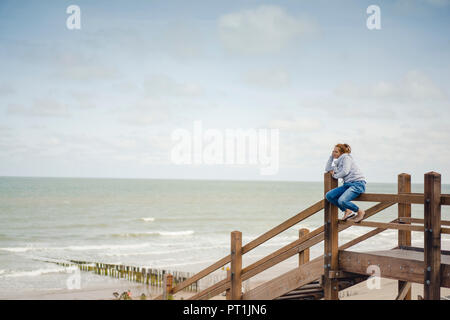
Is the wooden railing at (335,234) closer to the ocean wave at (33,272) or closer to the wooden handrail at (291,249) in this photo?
the wooden handrail at (291,249)

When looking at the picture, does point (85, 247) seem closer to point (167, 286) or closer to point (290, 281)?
point (167, 286)

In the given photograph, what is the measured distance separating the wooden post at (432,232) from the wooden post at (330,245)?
4.37 feet

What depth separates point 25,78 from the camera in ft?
342

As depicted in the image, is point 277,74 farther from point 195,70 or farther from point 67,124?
point 67,124

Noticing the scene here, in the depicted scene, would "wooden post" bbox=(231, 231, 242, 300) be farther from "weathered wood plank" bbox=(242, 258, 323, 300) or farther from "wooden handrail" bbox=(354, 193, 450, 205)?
"wooden handrail" bbox=(354, 193, 450, 205)

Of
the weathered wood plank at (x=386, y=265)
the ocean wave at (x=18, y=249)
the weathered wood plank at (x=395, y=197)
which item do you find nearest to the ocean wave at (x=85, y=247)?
the ocean wave at (x=18, y=249)

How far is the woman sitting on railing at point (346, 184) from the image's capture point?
22.5 ft

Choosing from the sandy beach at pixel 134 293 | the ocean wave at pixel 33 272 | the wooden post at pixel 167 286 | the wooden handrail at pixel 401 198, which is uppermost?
the wooden handrail at pixel 401 198

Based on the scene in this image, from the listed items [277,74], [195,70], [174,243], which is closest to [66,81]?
[195,70]

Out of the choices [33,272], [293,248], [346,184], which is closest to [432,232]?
[346,184]

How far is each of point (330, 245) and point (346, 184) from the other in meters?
0.92

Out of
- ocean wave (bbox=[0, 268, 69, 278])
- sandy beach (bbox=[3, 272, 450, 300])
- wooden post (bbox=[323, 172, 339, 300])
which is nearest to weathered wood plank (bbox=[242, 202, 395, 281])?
wooden post (bbox=[323, 172, 339, 300])

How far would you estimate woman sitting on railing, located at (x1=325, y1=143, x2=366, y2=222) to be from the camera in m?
6.87
